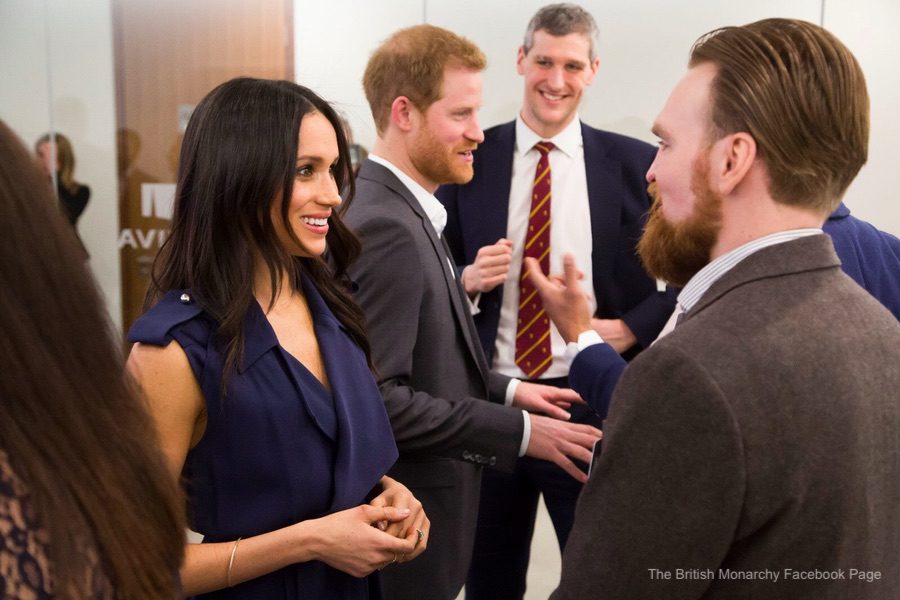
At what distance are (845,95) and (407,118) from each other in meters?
1.46

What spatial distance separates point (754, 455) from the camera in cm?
103

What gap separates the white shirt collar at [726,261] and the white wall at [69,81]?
4.41m

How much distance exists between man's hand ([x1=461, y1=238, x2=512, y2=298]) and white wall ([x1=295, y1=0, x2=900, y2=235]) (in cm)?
206

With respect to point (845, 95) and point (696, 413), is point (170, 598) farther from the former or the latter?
point (845, 95)

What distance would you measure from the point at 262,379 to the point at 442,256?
0.78m

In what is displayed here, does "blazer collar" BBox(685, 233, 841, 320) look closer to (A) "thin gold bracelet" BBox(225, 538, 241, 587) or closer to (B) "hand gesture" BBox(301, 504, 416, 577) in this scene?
(B) "hand gesture" BBox(301, 504, 416, 577)

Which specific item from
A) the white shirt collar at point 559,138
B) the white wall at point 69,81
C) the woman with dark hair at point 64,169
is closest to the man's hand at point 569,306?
the white shirt collar at point 559,138

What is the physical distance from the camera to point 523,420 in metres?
2.14

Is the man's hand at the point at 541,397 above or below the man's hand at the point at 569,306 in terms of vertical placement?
below

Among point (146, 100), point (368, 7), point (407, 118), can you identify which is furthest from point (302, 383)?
point (146, 100)

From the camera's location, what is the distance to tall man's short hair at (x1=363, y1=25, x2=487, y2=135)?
2479mm

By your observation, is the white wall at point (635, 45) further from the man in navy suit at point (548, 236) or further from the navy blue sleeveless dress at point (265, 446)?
the navy blue sleeveless dress at point (265, 446)

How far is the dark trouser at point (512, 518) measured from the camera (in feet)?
8.61

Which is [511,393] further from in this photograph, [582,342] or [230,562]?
[230,562]
